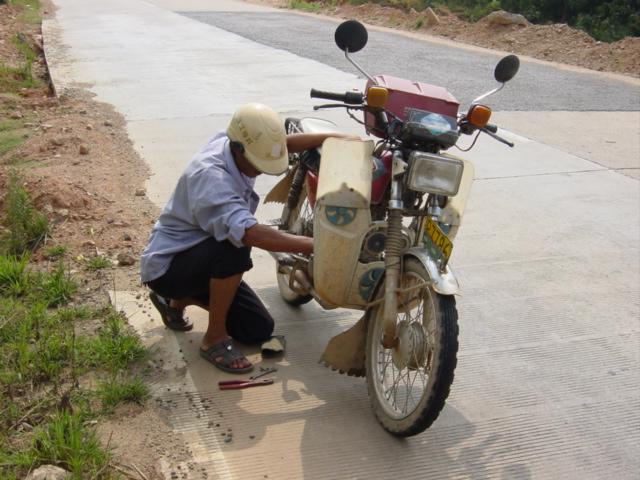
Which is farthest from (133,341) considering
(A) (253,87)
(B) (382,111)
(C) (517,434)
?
(A) (253,87)

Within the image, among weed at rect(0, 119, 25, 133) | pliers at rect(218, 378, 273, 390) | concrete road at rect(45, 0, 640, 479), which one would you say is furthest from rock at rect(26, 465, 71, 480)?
weed at rect(0, 119, 25, 133)

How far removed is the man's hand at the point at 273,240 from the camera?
3123mm

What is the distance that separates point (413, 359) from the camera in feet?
9.59

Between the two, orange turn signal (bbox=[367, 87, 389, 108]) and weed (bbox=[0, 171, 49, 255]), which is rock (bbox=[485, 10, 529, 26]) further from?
orange turn signal (bbox=[367, 87, 389, 108])

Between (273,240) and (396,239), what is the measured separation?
534 millimetres

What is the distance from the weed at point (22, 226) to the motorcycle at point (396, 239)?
1950mm

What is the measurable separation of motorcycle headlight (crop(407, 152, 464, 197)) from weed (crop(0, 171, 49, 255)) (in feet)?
8.47

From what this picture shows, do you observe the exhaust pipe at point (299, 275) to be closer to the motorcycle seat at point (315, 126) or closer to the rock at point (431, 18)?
the motorcycle seat at point (315, 126)

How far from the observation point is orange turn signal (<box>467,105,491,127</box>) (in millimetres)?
3033

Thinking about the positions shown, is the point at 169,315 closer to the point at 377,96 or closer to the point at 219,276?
the point at 219,276

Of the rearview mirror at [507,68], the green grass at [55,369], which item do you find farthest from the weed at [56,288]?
the rearview mirror at [507,68]

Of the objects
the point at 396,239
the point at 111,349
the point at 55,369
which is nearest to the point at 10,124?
the point at 111,349

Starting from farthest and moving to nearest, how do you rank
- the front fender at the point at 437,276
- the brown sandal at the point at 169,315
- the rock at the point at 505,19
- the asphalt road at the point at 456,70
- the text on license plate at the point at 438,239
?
the rock at the point at 505,19
the asphalt road at the point at 456,70
the brown sandal at the point at 169,315
the text on license plate at the point at 438,239
the front fender at the point at 437,276

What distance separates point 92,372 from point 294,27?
15.5m
